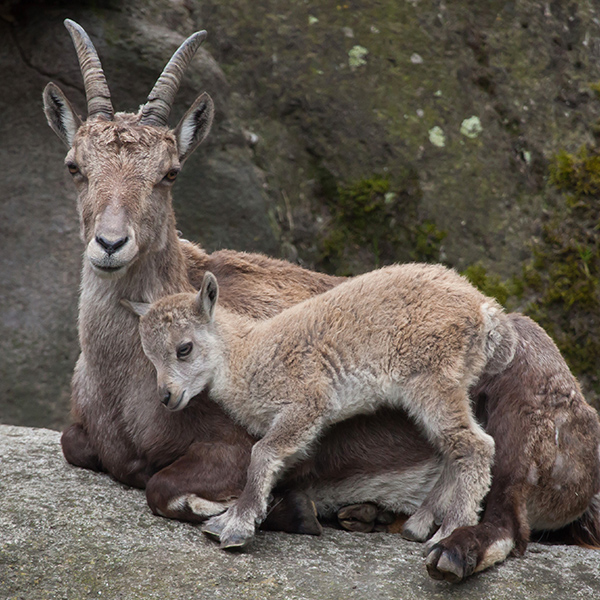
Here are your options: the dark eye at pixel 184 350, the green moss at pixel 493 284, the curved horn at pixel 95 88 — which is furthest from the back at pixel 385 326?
the green moss at pixel 493 284

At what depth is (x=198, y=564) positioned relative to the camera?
433 cm

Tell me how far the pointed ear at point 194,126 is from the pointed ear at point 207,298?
109 cm

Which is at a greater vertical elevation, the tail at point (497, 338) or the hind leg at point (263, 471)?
the tail at point (497, 338)

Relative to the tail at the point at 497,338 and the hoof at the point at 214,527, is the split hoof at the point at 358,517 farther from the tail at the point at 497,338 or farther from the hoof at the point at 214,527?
the tail at the point at 497,338

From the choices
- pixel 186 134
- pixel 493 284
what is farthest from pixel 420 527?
pixel 493 284

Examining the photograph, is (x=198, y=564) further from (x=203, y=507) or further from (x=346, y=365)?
(x=346, y=365)

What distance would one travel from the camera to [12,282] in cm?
902

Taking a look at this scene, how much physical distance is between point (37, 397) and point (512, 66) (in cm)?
659

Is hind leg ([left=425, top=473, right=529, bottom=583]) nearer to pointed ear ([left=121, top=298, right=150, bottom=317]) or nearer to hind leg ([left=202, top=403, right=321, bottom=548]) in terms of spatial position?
hind leg ([left=202, top=403, right=321, bottom=548])

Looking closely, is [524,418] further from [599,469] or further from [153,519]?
[153,519]

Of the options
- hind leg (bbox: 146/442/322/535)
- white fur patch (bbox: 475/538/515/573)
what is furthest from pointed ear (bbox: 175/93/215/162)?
white fur patch (bbox: 475/538/515/573)

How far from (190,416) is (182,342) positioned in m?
0.51

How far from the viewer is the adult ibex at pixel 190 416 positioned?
480 cm

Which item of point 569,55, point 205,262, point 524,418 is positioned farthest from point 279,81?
point 524,418
